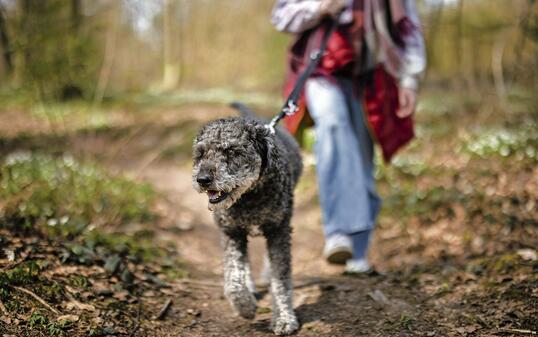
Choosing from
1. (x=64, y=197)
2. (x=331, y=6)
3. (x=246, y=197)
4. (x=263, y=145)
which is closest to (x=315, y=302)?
(x=246, y=197)

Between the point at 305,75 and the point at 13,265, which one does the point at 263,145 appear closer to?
the point at 305,75

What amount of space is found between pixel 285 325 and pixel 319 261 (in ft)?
6.61

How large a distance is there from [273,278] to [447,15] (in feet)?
50.3

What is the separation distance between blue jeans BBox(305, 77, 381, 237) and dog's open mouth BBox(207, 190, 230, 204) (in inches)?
64.0

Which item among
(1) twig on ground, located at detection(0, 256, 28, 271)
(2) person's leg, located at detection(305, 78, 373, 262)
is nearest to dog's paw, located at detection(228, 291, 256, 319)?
(2) person's leg, located at detection(305, 78, 373, 262)

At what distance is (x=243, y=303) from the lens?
11.2 ft

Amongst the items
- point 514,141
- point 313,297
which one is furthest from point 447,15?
point 313,297

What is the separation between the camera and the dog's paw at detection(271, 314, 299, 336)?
3.31 meters

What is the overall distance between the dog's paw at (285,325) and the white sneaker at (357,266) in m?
1.33

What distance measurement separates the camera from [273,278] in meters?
3.46

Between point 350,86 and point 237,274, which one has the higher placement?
point 350,86

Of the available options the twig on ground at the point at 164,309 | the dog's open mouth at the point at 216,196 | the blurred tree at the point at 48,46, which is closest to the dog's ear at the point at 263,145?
the dog's open mouth at the point at 216,196

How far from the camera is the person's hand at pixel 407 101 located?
460 cm

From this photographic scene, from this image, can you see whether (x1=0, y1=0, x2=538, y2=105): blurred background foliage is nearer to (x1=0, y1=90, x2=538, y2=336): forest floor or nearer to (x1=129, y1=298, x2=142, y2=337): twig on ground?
(x1=0, y1=90, x2=538, y2=336): forest floor
